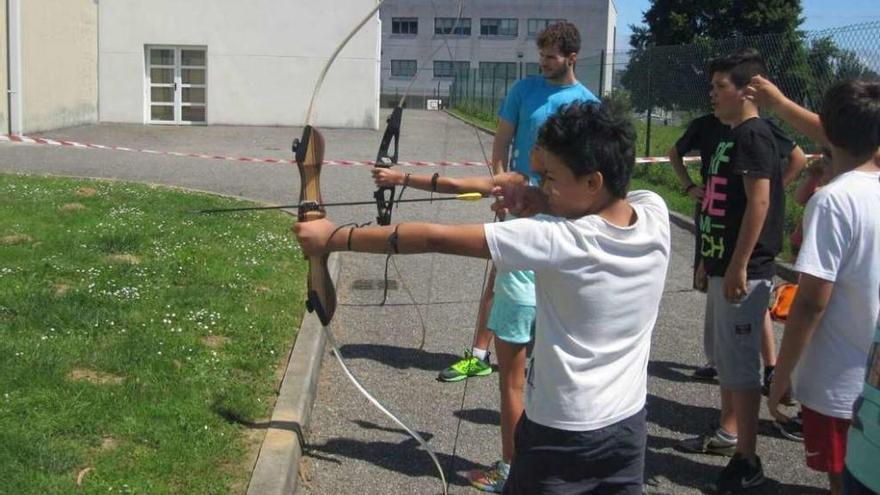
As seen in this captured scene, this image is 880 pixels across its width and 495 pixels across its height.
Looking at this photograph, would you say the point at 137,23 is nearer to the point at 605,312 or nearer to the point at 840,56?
the point at 840,56

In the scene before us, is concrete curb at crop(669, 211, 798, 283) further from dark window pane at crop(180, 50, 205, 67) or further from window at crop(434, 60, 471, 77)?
dark window pane at crop(180, 50, 205, 67)

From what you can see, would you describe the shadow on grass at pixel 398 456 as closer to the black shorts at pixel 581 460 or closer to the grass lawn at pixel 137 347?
the grass lawn at pixel 137 347

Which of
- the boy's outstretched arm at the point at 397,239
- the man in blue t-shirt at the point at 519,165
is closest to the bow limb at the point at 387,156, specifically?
the man in blue t-shirt at the point at 519,165

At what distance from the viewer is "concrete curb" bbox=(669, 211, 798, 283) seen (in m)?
8.89

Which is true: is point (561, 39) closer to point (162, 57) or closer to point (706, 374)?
point (706, 374)

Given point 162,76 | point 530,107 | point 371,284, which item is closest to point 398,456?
point 530,107

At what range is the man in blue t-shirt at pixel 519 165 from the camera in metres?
4.23

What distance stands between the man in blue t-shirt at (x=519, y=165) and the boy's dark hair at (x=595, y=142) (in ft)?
4.23

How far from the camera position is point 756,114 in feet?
14.3

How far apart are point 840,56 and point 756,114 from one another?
7.26 meters

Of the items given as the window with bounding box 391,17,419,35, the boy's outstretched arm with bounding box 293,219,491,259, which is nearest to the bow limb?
the boy's outstretched arm with bounding box 293,219,491,259

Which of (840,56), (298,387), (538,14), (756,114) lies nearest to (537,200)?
(756,114)

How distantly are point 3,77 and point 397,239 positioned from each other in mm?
21550

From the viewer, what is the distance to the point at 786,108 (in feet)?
12.8
